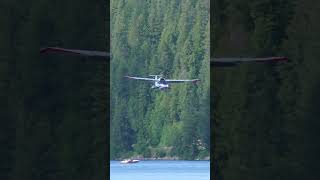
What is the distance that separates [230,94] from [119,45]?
63.8 metres

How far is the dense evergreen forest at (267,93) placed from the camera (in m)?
7.40

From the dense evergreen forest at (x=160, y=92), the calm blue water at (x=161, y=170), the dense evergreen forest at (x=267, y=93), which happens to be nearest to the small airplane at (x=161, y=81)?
the dense evergreen forest at (x=160, y=92)

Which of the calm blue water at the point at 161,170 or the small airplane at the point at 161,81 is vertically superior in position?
the small airplane at the point at 161,81

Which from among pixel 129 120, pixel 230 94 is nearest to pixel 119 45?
pixel 129 120

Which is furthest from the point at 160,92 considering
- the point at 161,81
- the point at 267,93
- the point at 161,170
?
the point at 267,93
